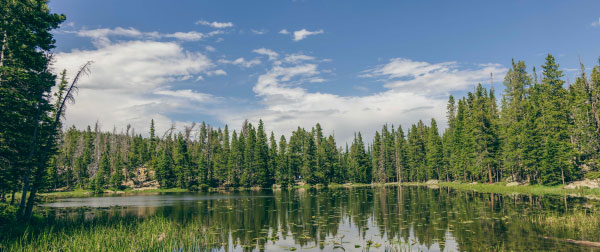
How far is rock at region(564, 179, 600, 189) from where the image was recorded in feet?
146

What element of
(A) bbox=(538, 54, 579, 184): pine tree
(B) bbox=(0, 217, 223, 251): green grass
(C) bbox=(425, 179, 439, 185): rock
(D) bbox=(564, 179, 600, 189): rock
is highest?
(A) bbox=(538, 54, 579, 184): pine tree

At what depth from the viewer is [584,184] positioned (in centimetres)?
4616

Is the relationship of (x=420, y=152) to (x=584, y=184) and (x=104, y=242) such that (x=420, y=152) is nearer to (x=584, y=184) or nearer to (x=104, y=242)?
(x=584, y=184)

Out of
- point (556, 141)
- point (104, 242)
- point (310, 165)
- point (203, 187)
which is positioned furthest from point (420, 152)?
point (104, 242)

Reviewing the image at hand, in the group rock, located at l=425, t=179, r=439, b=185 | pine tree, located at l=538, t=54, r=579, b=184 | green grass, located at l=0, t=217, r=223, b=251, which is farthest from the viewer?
rock, located at l=425, t=179, r=439, b=185

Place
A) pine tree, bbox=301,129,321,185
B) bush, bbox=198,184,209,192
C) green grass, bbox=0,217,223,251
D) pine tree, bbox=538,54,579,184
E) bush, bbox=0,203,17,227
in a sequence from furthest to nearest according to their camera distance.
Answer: pine tree, bbox=301,129,321,185 < bush, bbox=198,184,209,192 < pine tree, bbox=538,54,579,184 < bush, bbox=0,203,17,227 < green grass, bbox=0,217,223,251

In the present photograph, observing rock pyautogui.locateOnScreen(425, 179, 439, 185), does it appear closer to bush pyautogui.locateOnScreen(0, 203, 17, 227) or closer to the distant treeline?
the distant treeline

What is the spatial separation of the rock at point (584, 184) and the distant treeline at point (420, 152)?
1306mm

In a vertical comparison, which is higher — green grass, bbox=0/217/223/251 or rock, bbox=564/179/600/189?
green grass, bbox=0/217/223/251

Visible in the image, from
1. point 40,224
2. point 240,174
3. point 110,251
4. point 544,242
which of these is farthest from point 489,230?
point 240,174

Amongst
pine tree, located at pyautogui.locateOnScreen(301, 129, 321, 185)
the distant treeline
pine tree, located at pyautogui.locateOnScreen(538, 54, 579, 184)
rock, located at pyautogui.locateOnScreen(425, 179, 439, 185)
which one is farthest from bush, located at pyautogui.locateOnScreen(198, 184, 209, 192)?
pine tree, located at pyautogui.locateOnScreen(538, 54, 579, 184)

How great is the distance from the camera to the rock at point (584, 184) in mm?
44625

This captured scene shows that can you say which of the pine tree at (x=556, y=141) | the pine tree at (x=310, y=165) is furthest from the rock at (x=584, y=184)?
the pine tree at (x=310, y=165)

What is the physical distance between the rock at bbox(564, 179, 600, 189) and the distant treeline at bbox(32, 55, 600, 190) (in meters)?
1.31
